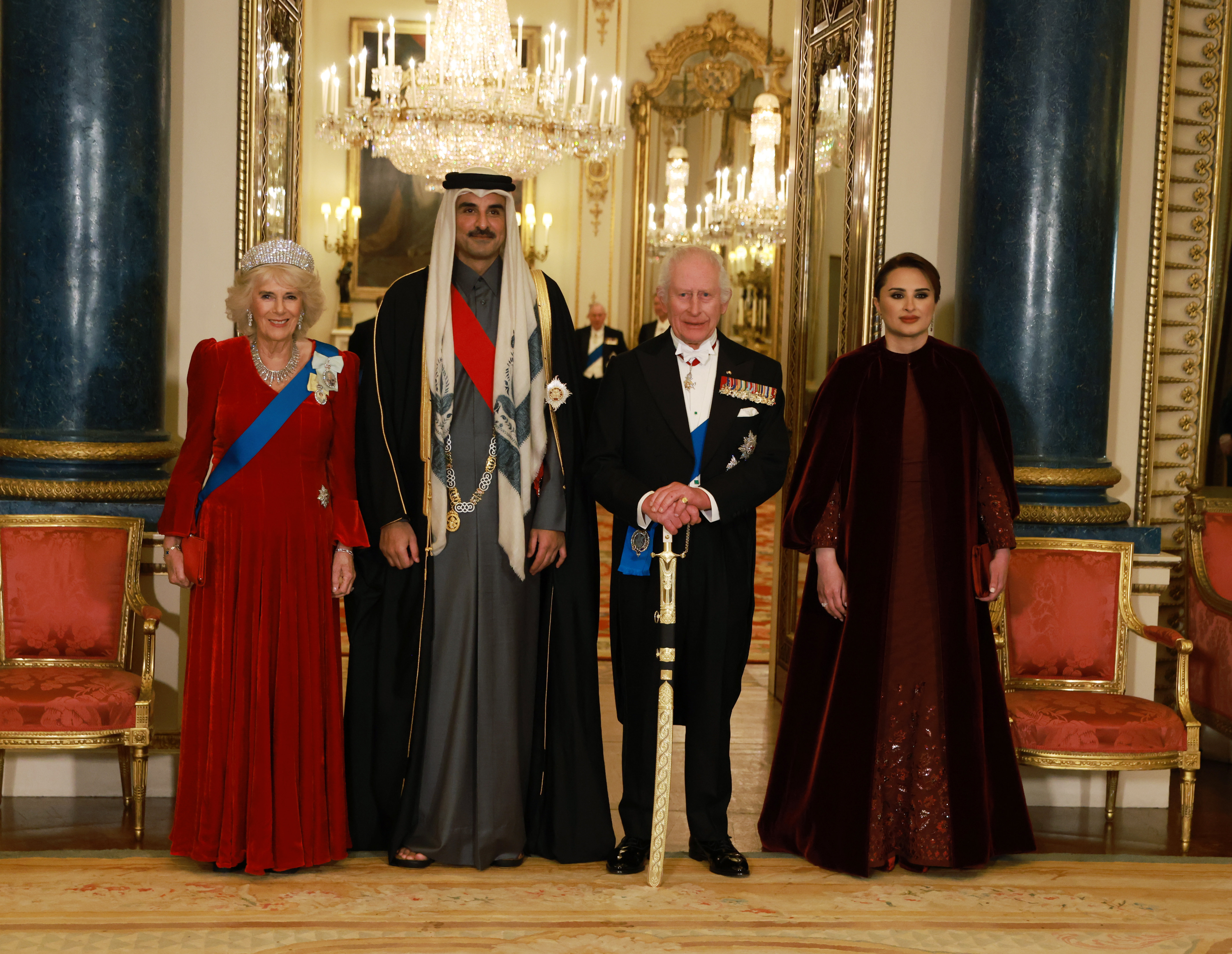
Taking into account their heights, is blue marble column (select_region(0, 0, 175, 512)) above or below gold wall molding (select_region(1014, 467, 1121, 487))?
above

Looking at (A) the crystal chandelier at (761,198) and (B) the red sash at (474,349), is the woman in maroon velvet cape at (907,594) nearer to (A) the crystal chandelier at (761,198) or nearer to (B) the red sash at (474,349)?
(B) the red sash at (474,349)

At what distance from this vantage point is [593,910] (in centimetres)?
325

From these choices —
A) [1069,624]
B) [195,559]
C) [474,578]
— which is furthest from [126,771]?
[1069,624]

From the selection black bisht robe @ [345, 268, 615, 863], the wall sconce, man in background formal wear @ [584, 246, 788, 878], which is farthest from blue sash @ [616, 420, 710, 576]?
the wall sconce

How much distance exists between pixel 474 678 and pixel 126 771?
4.51 feet

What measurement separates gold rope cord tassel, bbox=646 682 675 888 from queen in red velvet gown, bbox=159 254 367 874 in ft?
2.87

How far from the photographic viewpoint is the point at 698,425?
3.53 m

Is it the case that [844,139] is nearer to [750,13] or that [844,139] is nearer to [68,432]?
[68,432]

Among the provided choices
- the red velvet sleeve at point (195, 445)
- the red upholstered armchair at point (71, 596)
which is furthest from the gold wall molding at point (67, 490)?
the red velvet sleeve at point (195, 445)

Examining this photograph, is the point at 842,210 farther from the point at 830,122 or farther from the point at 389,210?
the point at 389,210

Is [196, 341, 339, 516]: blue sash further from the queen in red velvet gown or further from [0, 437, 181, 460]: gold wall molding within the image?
[0, 437, 181, 460]: gold wall molding

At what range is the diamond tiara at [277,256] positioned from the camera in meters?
3.42

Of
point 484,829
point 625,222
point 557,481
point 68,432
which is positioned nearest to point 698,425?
point 557,481

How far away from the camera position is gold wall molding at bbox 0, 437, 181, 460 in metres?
4.19
